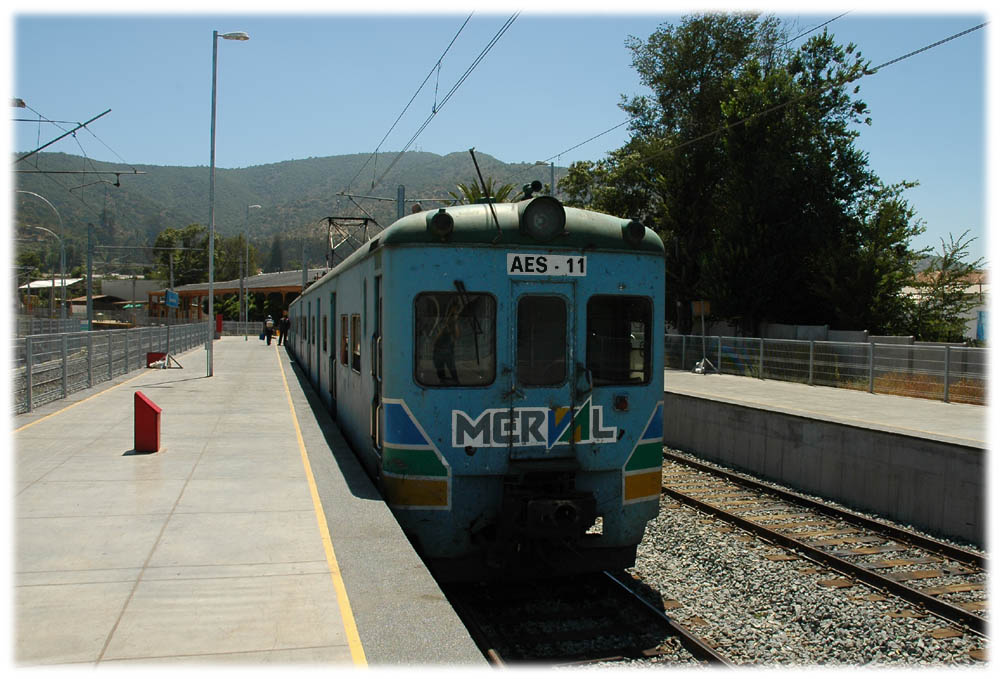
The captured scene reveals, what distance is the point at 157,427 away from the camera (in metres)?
9.54

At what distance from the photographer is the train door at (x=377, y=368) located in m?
6.80

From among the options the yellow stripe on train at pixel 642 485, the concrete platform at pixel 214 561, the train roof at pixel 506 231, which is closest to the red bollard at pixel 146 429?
the concrete platform at pixel 214 561

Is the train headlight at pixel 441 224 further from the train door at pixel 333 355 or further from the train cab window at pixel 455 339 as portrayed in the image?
the train door at pixel 333 355

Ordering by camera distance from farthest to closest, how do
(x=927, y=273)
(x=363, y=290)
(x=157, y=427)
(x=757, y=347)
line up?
(x=927, y=273), (x=757, y=347), (x=157, y=427), (x=363, y=290)

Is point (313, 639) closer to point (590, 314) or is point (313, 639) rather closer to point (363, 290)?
point (590, 314)

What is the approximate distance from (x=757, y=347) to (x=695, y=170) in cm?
1711

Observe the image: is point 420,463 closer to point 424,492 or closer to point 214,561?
point 424,492

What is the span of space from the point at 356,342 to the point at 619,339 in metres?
3.29

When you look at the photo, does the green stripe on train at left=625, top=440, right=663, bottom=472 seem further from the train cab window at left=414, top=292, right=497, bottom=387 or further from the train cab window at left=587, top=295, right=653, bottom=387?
the train cab window at left=414, top=292, right=497, bottom=387

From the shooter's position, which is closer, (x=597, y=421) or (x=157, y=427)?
(x=597, y=421)

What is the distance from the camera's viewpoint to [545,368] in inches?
263

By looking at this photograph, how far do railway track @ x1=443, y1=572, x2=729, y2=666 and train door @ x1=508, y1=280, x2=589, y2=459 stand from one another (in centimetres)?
139

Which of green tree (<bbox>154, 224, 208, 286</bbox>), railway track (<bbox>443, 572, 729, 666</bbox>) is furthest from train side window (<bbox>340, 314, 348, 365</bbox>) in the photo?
green tree (<bbox>154, 224, 208, 286</bbox>)

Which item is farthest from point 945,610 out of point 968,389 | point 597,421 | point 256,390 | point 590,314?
point 256,390
